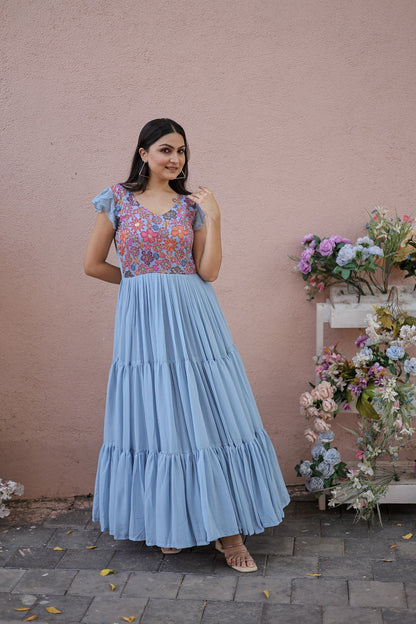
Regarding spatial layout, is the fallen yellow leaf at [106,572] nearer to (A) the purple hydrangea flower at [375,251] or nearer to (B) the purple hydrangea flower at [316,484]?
(B) the purple hydrangea flower at [316,484]

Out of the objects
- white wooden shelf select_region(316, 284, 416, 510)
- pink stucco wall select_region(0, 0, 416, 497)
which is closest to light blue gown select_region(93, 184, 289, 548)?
white wooden shelf select_region(316, 284, 416, 510)

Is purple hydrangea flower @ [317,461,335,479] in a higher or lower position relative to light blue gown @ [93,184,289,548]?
lower

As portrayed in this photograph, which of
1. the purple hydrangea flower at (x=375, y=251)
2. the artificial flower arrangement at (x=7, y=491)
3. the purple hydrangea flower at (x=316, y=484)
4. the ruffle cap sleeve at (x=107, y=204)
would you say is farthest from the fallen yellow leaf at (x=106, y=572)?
the purple hydrangea flower at (x=375, y=251)

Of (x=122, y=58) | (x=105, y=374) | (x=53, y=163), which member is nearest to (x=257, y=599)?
(x=105, y=374)

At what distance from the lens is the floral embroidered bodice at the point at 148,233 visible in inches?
112

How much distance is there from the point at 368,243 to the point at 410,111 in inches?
27.0

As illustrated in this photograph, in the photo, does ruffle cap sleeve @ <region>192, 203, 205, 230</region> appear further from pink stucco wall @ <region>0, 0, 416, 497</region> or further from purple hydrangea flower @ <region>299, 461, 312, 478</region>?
purple hydrangea flower @ <region>299, 461, 312, 478</region>

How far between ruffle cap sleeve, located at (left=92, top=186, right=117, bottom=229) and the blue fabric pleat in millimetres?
270

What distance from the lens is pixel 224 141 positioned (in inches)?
138

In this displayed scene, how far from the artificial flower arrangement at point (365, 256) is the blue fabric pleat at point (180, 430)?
0.63 m

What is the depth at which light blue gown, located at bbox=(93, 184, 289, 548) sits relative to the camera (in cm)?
282

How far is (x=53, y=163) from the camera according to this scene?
3557 millimetres

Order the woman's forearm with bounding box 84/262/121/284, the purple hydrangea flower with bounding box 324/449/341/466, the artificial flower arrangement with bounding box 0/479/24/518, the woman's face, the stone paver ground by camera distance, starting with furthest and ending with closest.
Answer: the artificial flower arrangement with bounding box 0/479/24/518 < the purple hydrangea flower with bounding box 324/449/341/466 < the woman's forearm with bounding box 84/262/121/284 < the woman's face < the stone paver ground

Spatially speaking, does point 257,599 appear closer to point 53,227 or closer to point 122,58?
point 53,227
